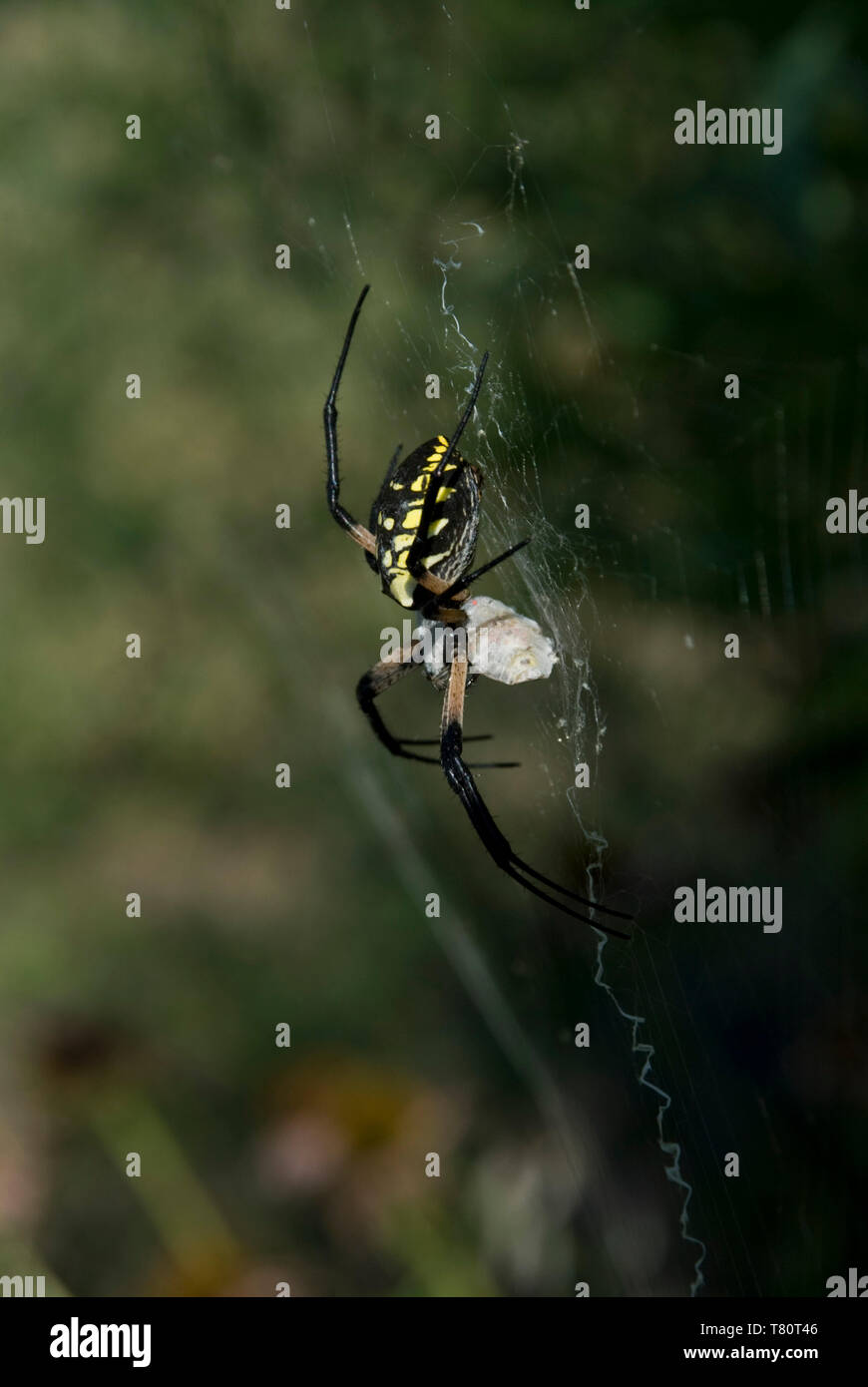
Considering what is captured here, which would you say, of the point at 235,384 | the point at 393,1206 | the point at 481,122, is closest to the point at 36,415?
the point at 235,384

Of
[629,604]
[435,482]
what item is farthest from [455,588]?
[629,604]

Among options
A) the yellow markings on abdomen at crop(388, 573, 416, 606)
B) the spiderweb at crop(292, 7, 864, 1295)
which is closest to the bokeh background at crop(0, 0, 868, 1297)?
the spiderweb at crop(292, 7, 864, 1295)

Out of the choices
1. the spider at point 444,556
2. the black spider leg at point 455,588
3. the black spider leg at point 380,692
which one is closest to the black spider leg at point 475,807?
the spider at point 444,556

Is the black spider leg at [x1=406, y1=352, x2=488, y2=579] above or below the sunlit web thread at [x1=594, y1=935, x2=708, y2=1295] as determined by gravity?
above

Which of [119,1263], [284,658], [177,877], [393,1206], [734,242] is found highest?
[734,242]

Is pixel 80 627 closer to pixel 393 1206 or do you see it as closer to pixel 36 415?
pixel 36 415

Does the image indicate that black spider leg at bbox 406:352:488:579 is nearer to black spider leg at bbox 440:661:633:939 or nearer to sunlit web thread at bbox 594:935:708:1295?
black spider leg at bbox 440:661:633:939
